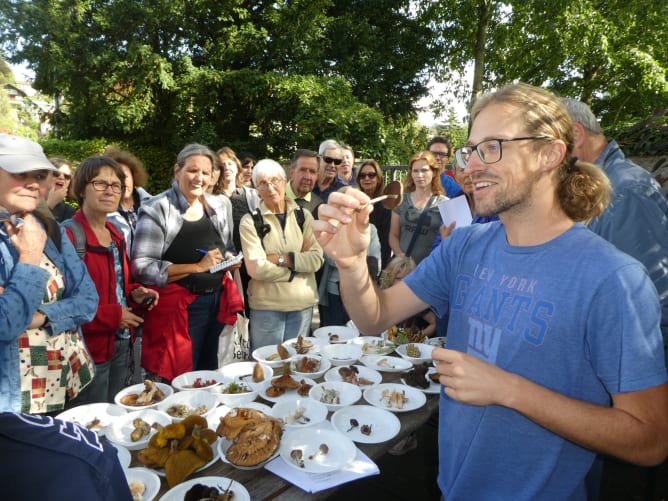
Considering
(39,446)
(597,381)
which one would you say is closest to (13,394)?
(39,446)

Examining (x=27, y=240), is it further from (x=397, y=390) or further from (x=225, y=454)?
(x=397, y=390)

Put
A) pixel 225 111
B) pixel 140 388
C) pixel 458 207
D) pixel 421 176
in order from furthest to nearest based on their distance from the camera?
pixel 225 111 < pixel 421 176 < pixel 458 207 < pixel 140 388

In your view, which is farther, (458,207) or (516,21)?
(516,21)

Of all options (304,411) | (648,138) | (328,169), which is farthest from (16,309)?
(648,138)

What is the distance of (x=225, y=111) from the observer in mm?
14961

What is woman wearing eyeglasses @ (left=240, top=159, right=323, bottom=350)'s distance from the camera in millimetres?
3557

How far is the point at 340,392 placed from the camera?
2.44m

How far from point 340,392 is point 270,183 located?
6.65 feet

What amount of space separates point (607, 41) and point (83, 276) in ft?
49.4

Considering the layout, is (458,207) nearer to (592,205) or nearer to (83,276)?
(592,205)

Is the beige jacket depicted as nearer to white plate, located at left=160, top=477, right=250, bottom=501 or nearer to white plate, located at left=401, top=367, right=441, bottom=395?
white plate, located at left=401, top=367, right=441, bottom=395

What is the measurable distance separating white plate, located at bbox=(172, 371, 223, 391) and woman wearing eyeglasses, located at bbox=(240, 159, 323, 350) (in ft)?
3.48

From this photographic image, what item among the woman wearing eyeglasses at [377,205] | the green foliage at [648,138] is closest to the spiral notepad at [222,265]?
the woman wearing eyeglasses at [377,205]

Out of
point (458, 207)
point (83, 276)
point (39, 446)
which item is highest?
point (458, 207)
